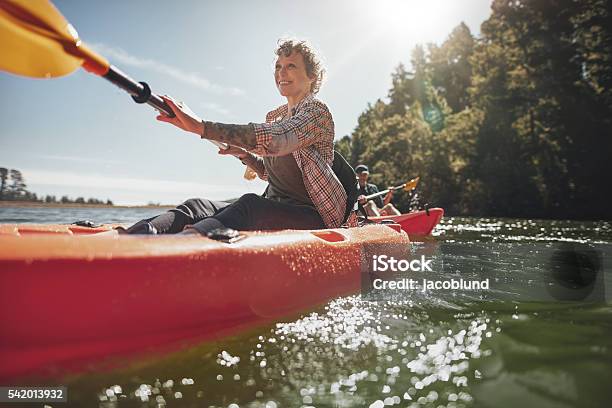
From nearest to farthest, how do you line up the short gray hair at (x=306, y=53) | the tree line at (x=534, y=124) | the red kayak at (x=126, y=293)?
the red kayak at (x=126, y=293) < the short gray hair at (x=306, y=53) < the tree line at (x=534, y=124)

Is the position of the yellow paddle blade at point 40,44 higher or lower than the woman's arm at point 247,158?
higher

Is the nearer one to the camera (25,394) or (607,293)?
(25,394)

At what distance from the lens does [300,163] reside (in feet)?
9.65

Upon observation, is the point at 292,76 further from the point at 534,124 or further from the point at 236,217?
the point at 534,124

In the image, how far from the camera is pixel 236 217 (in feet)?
8.64

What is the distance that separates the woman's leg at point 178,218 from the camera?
7.64 feet

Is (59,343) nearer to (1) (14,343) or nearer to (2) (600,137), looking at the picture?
(1) (14,343)

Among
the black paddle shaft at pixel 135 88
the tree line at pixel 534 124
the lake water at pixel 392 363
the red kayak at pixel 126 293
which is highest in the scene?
the tree line at pixel 534 124

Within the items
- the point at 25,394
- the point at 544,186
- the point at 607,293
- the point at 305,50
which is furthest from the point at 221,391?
the point at 544,186

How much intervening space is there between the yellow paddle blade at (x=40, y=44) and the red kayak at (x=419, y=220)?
5353mm

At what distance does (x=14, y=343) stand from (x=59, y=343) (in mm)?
147

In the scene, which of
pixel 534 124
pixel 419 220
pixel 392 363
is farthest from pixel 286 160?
pixel 534 124

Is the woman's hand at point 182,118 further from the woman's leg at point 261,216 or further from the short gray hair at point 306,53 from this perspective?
the short gray hair at point 306,53

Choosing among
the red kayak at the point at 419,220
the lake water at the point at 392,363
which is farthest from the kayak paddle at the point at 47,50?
the red kayak at the point at 419,220
